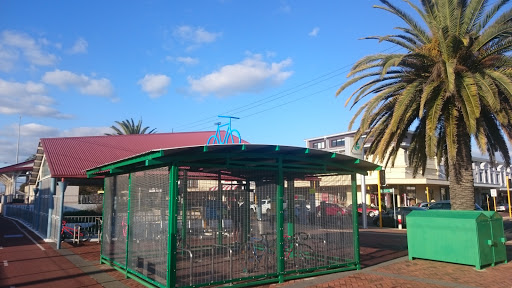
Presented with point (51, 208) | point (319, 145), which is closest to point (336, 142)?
point (319, 145)

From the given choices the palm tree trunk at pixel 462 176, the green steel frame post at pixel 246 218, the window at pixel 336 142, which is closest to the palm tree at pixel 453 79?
the palm tree trunk at pixel 462 176

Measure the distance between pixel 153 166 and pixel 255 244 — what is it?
2783 millimetres

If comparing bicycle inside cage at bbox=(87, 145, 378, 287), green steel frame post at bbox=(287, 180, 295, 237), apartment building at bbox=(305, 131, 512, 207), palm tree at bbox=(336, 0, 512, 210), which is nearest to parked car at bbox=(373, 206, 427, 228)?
apartment building at bbox=(305, 131, 512, 207)

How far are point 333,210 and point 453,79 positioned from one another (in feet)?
17.4

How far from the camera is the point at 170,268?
746cm

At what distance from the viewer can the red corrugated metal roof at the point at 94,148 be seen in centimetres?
1715

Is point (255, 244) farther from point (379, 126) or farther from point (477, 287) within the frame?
point (379, 126)

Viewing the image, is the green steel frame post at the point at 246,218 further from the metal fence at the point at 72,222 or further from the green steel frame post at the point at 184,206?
the metal fence at the point at 72,222

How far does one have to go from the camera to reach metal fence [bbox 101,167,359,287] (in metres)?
7.94

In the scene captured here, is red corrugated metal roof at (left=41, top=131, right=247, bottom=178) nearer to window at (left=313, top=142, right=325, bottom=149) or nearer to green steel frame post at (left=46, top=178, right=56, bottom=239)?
green steel frame post at (left=46, top=178, right=56, bottom=239)

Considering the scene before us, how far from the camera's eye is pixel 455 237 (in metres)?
10.7

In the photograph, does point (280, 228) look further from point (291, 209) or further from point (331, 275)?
point (331, 275)

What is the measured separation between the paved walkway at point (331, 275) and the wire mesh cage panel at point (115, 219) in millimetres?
449

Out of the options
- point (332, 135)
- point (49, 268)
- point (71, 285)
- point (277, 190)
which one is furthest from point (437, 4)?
point (332, 135)
